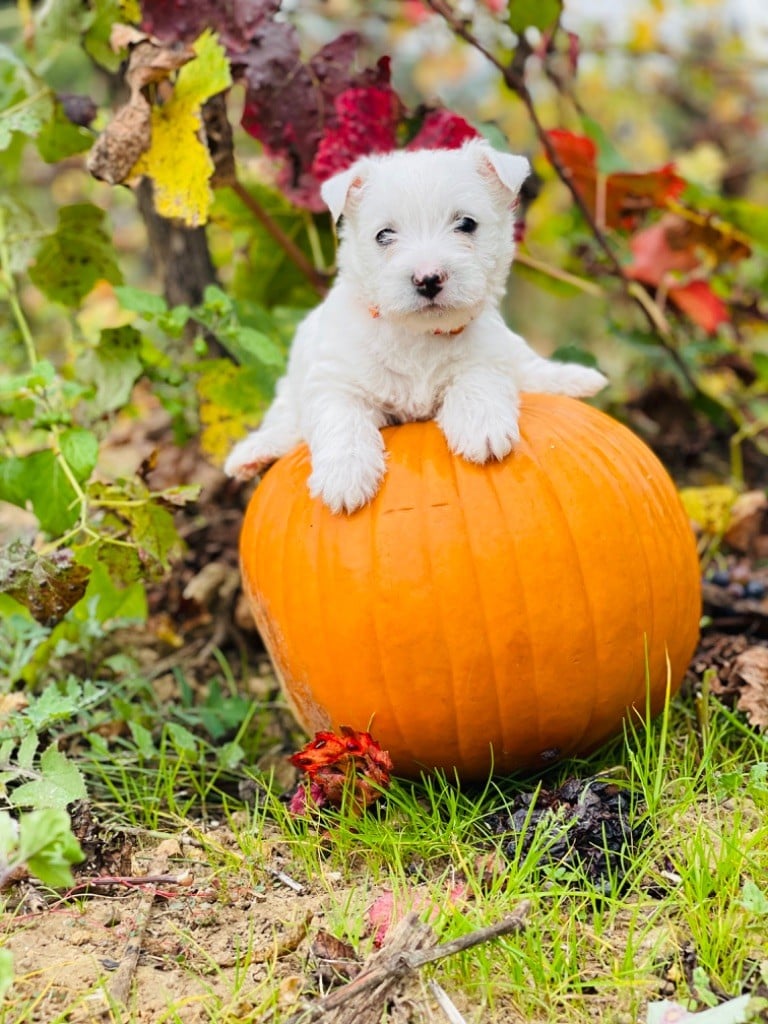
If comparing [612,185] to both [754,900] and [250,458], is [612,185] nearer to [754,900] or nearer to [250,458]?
[250,458]

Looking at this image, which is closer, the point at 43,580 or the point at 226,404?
the point at 43,580

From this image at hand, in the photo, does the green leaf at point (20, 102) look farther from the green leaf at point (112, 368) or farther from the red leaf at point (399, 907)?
the red leaf at point (399, 907)

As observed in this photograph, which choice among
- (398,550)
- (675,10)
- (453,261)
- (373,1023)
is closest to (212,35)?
(453,261)

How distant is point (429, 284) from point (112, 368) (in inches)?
53.0

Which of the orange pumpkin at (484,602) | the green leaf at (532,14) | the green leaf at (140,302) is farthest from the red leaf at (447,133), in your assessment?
the orange pumpkin at (484,602)

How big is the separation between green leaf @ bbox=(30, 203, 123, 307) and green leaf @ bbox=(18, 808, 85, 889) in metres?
2.08

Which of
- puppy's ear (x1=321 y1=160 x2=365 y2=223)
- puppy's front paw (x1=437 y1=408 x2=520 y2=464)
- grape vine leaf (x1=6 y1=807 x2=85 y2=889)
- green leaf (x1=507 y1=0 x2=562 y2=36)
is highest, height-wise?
green leaf (x1=507 y1=0 x2=562 y2=36)

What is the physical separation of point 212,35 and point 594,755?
229 cm

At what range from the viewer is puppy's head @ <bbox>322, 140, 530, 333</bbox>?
2.15 m

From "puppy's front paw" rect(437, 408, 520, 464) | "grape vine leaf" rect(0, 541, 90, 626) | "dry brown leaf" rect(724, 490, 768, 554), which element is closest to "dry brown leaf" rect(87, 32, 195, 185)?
"grape vine leaf" rect(0, 541, 90, 626)

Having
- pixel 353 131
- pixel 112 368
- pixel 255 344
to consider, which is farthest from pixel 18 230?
pixel 353 131

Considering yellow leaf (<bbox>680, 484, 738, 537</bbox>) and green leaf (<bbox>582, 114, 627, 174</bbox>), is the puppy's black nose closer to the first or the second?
yellow leaf (<bbox>680, 484, 738, 537</bbox>)

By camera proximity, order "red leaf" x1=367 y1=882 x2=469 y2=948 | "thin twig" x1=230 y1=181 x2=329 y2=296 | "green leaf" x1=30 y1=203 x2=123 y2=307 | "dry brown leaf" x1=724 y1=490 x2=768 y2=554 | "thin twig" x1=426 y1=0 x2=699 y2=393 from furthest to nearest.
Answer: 1. "dry brown leaf" x1=724 y1=490 x2=768 y2=554
2. "thin twig" x1=230 y1=181 x2=329 y2=296
3. "green leaf" x1=30 y1=203 x2=123 y2=307
4. "thin twig" x1=426 y1=0 x2=699 y2=393
5. "red leaf" x1=367 y1=882 x2=469 y2=948

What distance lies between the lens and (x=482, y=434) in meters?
2.21
